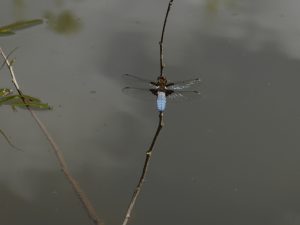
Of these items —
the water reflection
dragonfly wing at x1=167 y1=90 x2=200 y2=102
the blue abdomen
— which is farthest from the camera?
the water reflection

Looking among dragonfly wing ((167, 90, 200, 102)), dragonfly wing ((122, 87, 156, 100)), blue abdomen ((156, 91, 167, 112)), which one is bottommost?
blue abdomen ((156, 91, 167, 112))

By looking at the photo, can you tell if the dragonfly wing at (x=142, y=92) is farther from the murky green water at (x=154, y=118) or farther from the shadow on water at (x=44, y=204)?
the shadow on water at (x=44, y=204)

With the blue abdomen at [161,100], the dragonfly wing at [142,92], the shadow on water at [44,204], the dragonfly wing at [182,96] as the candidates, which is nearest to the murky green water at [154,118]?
the shadow on water at [44,204]

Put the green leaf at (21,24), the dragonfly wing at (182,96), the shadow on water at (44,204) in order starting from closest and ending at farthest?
the shadow on water at (44,204) < the dragonfly wing at (182,96) < the green leaf at (21,24)

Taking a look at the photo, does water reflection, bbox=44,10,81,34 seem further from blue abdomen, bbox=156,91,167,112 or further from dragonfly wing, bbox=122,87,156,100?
blue abdomen, bbox=156,91,167,112

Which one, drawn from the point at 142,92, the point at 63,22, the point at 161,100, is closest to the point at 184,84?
the point at 142,92

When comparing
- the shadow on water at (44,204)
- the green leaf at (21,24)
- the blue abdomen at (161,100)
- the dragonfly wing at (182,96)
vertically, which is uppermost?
the green leaf at (21,24)

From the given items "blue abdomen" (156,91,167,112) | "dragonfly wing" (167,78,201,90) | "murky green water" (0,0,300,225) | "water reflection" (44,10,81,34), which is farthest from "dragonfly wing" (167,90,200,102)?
"water reflection" (44,10,81,34)

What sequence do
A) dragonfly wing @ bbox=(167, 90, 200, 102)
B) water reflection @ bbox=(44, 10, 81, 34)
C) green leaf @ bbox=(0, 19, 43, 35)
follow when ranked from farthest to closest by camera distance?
1. water reflection @ bbox=(44, 10, 81, 34)
2. green leaf @ bbox=(0, 19, 43, 35)
3. dragonfly wing @ bbox=(167, 90, 200, 102)

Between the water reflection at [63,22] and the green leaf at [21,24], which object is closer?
the green leaf at [21,24]
